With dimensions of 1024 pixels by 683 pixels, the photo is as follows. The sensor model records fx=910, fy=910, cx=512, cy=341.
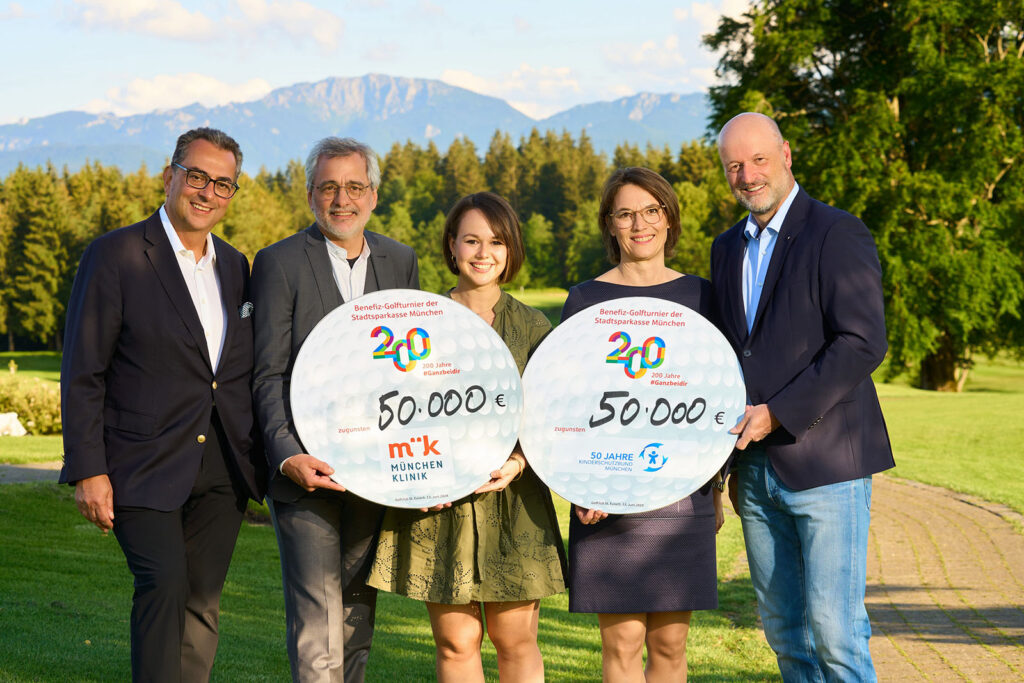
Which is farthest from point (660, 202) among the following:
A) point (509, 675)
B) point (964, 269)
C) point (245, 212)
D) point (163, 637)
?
point (245, 212)

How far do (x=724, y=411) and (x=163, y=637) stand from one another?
2.23 metres

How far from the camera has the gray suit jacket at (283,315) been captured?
3.35 meters

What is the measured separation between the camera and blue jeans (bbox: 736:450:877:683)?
3322 mm

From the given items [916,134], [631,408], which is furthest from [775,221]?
[916,134]

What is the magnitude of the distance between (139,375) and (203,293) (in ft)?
1.30

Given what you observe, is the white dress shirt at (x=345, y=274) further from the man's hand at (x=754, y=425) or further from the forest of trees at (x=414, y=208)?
the forest of trees at (x=414, y=208)

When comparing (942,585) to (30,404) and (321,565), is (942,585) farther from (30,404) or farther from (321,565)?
(30,404)

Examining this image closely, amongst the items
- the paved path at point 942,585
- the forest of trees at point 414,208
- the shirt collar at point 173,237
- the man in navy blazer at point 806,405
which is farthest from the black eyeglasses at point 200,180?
the forest of trees at point 414,208

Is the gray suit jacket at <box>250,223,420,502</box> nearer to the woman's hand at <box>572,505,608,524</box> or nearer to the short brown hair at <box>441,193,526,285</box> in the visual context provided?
the short brown hair at <box>441,193,526,285</box>

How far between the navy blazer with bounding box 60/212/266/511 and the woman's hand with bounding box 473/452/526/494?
105 centimetres

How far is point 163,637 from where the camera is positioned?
3393mm

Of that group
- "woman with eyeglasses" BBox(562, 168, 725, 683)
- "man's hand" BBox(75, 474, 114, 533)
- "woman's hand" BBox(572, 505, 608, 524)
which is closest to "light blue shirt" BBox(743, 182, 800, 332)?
"woman with eyeglasses" BBox(562, 168, 725, 683)

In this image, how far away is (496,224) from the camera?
3.55 meters

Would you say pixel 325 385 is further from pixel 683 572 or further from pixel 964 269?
pixel 964 269
